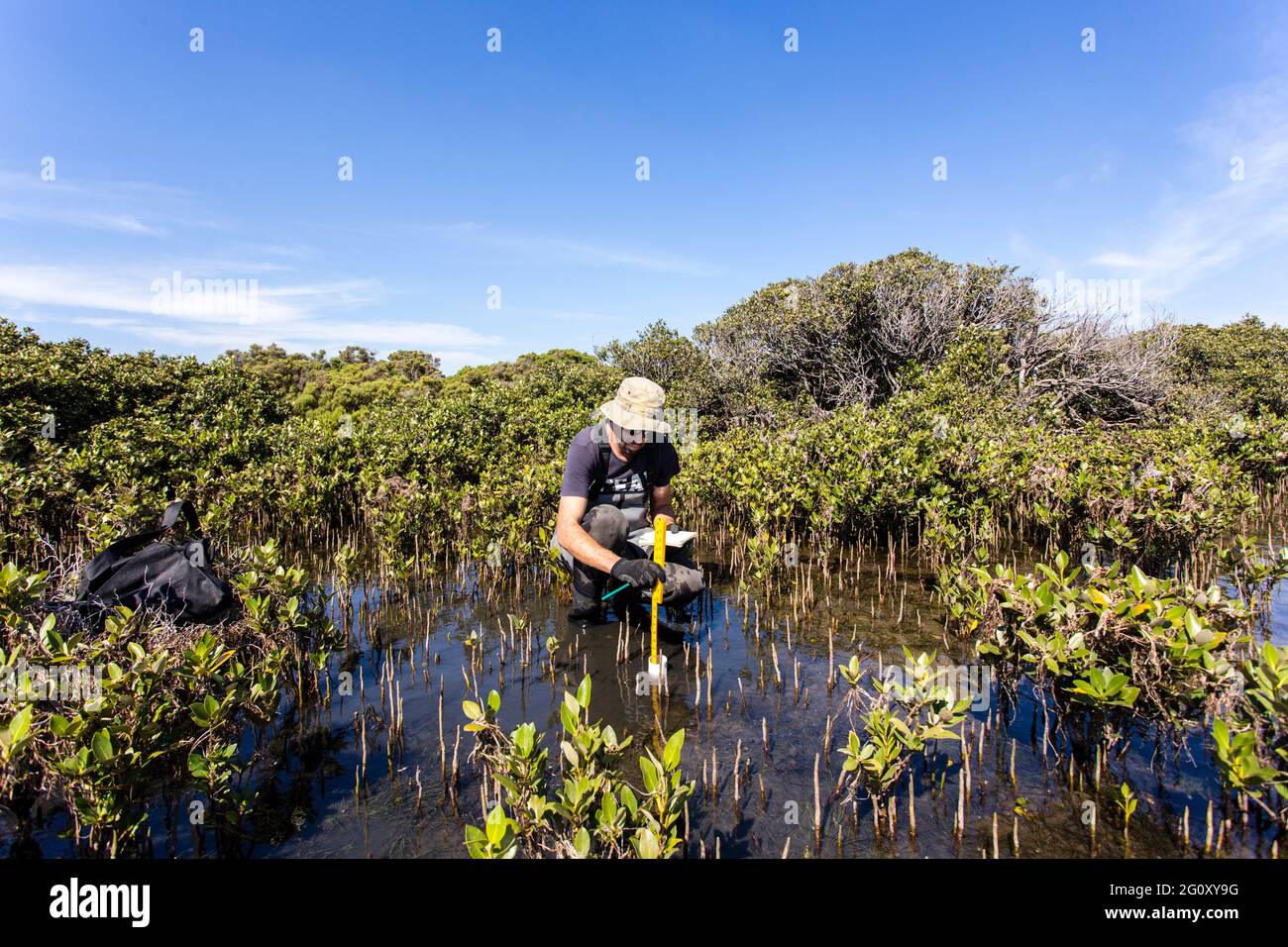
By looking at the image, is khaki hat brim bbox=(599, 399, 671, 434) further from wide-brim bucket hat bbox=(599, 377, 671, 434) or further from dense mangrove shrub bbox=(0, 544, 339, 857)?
dense mangrove shrub bbox=(0, 544, 339, 857)

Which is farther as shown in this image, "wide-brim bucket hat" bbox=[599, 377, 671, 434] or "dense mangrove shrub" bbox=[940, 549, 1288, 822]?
"wide-brim bucket hat" bbox=[599, 377, 671, 434]

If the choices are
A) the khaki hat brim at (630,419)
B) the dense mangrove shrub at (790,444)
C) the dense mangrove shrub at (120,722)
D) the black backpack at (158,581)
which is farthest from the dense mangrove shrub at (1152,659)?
the black backpack at (158,581)

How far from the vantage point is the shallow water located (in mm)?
3047

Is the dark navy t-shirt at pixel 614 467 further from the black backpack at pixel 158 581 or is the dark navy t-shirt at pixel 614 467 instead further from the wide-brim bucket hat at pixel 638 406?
the black backpack at pixel 158 581

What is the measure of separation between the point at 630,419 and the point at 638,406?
136mm

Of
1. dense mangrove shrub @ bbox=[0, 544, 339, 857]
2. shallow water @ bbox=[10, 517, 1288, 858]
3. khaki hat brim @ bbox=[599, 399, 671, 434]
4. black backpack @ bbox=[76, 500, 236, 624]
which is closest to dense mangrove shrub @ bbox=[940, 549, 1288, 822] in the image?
shallow water @ bbox=[10, 517, 1288, 858]

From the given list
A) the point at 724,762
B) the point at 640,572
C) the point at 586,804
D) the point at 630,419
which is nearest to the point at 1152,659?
the point at 724,762

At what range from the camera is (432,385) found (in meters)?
28.3

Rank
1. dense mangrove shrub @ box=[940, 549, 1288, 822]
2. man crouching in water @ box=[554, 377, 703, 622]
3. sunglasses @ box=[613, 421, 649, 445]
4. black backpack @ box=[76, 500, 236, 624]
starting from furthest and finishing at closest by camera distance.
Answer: sunglasses @ box=[613, 421, 649, 445], man crouching in water @ box=[554, 377, 703, 622], black backpack @ box=[76, 500, 236, 624], dense mangrove shrub @ box=[940, 549, 1288, 822]

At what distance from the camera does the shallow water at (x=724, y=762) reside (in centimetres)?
305

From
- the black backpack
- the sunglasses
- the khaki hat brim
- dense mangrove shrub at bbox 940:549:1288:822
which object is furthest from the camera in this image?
the sunglasses

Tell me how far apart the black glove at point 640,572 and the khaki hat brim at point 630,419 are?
1.20 meters

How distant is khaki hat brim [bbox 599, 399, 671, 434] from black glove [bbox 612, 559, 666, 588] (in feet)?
3.92
